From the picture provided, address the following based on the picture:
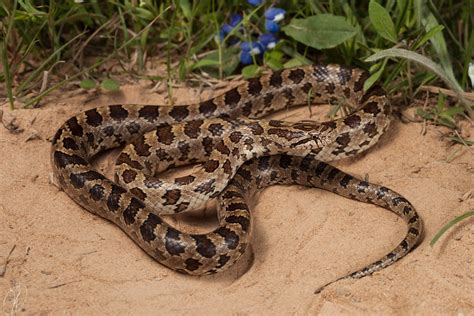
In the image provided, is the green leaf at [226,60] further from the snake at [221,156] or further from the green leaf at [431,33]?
the green leaf at [431,33]

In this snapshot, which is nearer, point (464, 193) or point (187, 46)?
point (464, 193)

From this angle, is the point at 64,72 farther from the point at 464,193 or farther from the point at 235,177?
the point at 464,193

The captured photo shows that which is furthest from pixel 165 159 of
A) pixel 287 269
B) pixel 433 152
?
pixel 433 152

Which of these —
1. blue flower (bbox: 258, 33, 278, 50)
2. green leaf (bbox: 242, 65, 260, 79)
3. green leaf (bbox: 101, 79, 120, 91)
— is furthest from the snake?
blue flower (bbox: 258, 33, 278, 50)

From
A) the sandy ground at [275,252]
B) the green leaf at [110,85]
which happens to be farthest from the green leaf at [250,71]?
the sandy ground at [275,252]

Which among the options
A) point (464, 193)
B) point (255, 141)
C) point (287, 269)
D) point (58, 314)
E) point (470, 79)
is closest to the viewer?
point (58, 314)

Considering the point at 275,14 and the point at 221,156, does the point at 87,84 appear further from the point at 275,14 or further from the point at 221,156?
the point at 275,14

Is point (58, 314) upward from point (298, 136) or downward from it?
downward
